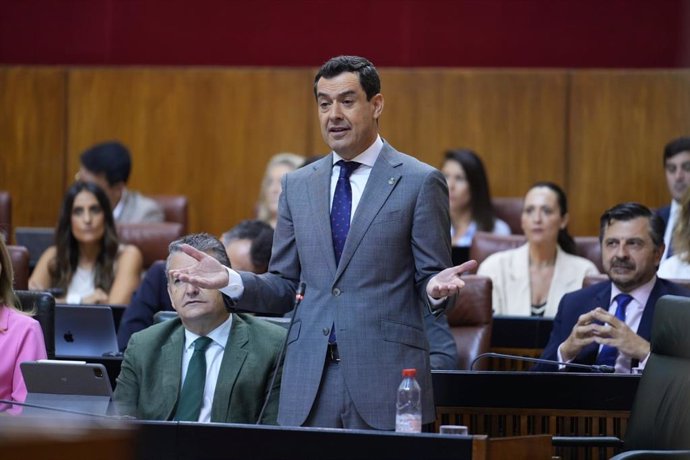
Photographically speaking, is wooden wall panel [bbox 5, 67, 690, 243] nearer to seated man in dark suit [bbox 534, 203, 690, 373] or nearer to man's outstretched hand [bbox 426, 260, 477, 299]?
seated man in dark suit [bbox 534, 203, 690, 373]

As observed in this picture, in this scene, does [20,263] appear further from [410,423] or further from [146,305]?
[410,423]

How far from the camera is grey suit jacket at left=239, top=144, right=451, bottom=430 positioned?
3104mm

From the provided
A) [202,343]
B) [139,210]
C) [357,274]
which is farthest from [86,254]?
[357,274]

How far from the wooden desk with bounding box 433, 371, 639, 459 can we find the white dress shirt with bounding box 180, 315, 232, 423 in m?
0.65

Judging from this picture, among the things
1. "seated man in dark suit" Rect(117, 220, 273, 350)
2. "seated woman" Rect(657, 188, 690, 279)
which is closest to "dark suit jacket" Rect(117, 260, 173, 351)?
"seated man in dark suit" Rect(117, 220, 273, 350)

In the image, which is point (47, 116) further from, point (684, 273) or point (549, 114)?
point (684, 273)

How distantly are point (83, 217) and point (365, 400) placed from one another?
134 inches

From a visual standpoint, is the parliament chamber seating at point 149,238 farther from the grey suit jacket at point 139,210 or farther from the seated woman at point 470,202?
the seated woman at point 470,202

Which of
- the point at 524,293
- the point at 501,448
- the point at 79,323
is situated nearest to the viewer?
the point at 501,448

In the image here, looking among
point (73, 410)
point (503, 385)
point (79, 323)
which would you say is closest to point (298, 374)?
point (73, 410)

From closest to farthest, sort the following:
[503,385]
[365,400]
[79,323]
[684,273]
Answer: [365,400], [503,385], [79,323], [684,273]

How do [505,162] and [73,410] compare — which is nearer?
[73,410]

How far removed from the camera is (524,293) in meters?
6.08

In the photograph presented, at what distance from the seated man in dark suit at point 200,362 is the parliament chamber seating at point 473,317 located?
130 cm
